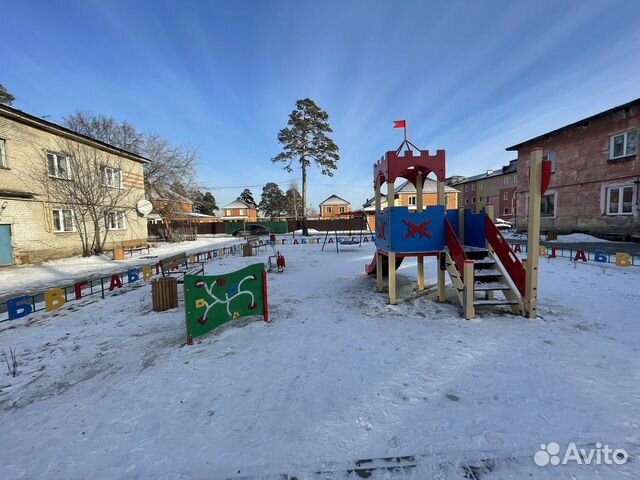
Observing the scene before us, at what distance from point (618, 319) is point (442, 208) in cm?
356

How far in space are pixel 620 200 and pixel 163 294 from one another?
25452mm

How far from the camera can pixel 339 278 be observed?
927cm

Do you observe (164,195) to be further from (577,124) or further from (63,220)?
(577,124)

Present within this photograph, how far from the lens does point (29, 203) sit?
13.3 meters

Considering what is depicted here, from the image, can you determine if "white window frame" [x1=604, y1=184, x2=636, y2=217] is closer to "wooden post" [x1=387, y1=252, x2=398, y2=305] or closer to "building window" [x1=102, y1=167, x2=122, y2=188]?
"wooden post" [x1=387, y1=252, x2=398, y2=305]

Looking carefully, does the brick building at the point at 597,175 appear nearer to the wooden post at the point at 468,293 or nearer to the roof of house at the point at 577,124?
the roof of house at the point at 577,124

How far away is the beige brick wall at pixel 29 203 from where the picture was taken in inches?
497

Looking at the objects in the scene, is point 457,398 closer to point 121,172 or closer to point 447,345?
point 447,345

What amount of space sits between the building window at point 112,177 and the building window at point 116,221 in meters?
1.88

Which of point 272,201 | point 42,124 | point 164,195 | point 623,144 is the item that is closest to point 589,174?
point 623,144

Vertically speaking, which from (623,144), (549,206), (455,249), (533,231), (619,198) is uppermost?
(623,144)

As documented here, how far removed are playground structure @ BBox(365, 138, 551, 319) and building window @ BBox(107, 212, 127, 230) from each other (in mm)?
18239

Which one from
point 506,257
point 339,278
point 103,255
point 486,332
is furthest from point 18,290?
point 506,257

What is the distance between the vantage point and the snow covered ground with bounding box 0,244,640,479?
88.7 inches
